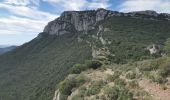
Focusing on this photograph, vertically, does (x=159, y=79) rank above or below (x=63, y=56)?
above

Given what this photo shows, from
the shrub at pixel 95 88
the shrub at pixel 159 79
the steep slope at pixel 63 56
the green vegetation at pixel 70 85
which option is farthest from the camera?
the steep slope at pixel 63 56

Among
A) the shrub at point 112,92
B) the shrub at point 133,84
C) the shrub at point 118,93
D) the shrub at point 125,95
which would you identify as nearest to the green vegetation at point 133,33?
the shrub at point 133,84

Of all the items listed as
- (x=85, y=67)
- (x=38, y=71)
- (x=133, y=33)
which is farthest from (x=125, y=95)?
(x=38, y=71)

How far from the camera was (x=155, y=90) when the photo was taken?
86.6 feet

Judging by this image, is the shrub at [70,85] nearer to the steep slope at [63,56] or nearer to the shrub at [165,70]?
the shrub at [165,70]

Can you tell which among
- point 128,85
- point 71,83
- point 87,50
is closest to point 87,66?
point 71,83

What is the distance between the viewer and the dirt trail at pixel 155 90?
24889 mm

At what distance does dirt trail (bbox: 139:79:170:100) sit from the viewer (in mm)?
24889

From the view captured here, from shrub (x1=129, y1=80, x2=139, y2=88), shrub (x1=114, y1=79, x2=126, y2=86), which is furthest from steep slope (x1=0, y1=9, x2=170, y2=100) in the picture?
shrub (x1=129, y1=80, x2=139, y2=88)

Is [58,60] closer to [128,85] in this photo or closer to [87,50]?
[87,50]

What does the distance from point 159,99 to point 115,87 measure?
4670mm

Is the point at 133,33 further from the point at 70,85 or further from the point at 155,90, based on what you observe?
the point at 155,90

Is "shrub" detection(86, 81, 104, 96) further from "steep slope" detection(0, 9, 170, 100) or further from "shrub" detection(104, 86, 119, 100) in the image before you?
"steep slope" detection(0, 9, 170, 100)

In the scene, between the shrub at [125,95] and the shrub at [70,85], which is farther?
the shrub at [70,85]
